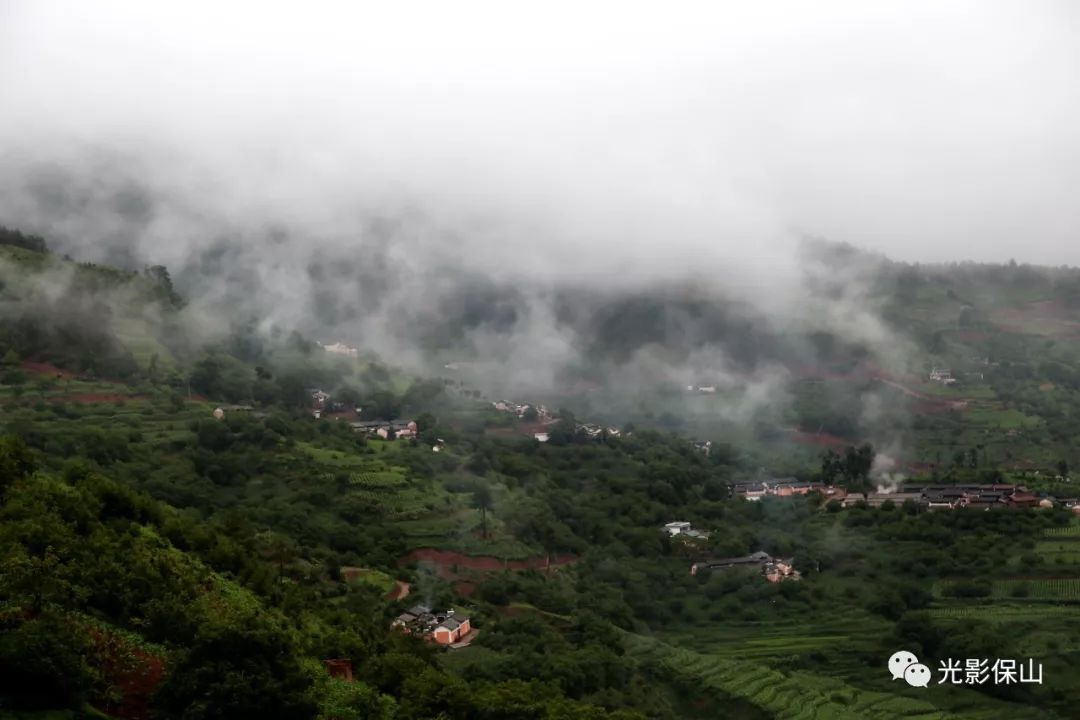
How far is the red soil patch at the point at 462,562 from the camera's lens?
3797cm

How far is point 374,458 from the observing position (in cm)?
4600

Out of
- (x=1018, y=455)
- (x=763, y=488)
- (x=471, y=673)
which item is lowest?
Result: (x=471, y=673)

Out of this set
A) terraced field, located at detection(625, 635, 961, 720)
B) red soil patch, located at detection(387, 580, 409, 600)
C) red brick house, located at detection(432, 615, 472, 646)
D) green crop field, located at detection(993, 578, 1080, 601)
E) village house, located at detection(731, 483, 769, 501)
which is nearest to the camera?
terraced field, located at detection(625, 635, 961, 720)

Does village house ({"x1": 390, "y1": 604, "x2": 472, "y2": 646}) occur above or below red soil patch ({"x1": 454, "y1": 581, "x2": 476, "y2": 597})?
below

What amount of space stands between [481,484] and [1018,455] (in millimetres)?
25928

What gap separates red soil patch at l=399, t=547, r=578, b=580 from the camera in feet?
125

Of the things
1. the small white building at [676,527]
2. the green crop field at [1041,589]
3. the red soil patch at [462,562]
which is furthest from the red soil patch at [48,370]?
the green crop field at [1041,589]

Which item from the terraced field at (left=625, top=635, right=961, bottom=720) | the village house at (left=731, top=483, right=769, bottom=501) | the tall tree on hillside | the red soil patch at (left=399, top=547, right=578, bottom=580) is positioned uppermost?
the tall tree on hillside

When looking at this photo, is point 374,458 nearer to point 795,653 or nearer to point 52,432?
point 52,432

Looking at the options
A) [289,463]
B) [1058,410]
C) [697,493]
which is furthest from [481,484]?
[1058,410]

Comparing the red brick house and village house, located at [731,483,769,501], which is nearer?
the red brick house

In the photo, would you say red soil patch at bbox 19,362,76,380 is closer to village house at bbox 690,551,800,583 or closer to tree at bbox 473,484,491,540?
tree at bbox 473,484,491,540

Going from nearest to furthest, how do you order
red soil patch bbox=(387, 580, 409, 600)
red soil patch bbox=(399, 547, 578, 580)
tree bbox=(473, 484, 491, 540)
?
1. red soil patch bbox=(387, 580, 409, 600)
2. red soil patch bbox=(399, 547, 578, 580)
3. tree bbox=(473, 484, 491, 540)

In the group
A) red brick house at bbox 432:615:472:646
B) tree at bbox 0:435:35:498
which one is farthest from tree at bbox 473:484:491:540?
tree at bbox 0:435:35:498
